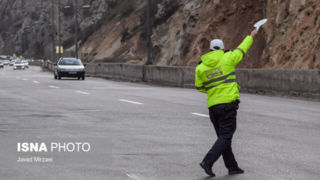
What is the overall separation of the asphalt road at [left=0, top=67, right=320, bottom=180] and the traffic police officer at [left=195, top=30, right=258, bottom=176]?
0.91ft

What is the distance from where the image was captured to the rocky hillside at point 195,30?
1431 inches

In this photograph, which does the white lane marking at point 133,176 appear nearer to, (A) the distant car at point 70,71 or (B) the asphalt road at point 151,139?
(B) the asphalt road at point 151,139

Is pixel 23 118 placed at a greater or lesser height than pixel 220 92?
lesser

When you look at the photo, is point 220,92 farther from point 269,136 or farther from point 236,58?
point 269,136

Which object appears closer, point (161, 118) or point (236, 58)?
point (236, 58)

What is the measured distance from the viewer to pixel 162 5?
2921 inches

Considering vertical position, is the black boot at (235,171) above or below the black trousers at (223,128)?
below

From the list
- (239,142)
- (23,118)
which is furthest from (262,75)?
(239,142)

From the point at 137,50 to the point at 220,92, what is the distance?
2686 inches

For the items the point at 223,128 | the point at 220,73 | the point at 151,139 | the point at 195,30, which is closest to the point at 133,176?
the point at 223,128

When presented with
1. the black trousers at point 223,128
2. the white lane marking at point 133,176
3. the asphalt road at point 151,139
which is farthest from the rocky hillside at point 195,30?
the white lane marking at point 133,176

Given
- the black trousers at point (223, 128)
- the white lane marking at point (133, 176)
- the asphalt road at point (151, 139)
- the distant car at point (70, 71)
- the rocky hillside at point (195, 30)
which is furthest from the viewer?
the distant car at point (70, 71)

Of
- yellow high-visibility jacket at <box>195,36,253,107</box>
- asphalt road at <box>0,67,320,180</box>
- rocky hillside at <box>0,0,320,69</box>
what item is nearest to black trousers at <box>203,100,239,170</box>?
yellow high-visibility jacket at <box>195,36,253,107</box>

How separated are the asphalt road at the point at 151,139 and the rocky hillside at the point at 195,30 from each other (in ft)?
52.8
